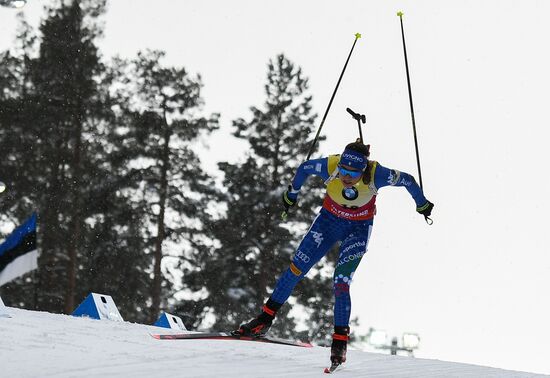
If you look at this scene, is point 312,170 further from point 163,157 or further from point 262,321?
point 163,157

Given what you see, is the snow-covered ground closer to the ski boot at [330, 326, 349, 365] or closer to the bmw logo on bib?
the ski boot at [330, 326, 349, 365]

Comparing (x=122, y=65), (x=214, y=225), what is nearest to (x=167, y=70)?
(x=122, y=65)

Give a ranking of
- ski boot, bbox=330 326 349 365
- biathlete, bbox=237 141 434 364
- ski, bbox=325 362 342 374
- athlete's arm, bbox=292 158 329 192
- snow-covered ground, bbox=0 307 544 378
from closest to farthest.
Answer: snow-covered ground, bbox=0 307 544 378, ski, bbox=325 362 342 374, ski boot, bbox=330 326 349 365, biathlete, bbox=237 141 434 364, athlete's arm, bbox=292 158 329 192

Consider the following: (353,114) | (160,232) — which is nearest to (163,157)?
(160,232)

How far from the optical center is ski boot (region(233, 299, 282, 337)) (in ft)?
23.4

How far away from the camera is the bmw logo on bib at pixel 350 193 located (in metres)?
6.78

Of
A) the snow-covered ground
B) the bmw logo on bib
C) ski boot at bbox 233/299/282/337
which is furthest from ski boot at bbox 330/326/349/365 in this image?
the bmw logo on bib

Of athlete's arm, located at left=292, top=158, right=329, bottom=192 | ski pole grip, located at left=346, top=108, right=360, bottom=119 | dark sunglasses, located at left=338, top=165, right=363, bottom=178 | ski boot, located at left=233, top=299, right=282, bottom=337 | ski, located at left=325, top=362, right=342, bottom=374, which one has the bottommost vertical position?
ski, located at left=325, top=362, right=342, bottom=374

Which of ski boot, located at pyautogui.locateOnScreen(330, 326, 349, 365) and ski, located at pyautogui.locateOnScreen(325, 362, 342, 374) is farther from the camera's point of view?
ski boot, located at pyautogui.locateOnScreen(330, 326, 349, 365)

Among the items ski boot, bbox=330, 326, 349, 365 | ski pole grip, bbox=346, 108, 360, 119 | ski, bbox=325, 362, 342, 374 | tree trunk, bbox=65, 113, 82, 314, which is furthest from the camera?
tree trunk, bbox=65, 113, 82, 314

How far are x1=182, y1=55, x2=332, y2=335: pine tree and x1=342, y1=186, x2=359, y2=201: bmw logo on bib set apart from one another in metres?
14.7

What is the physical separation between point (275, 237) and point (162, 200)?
11.3ft

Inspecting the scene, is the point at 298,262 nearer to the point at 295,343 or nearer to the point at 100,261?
Answer: the point at 295,343

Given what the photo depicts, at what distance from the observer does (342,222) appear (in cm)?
691
